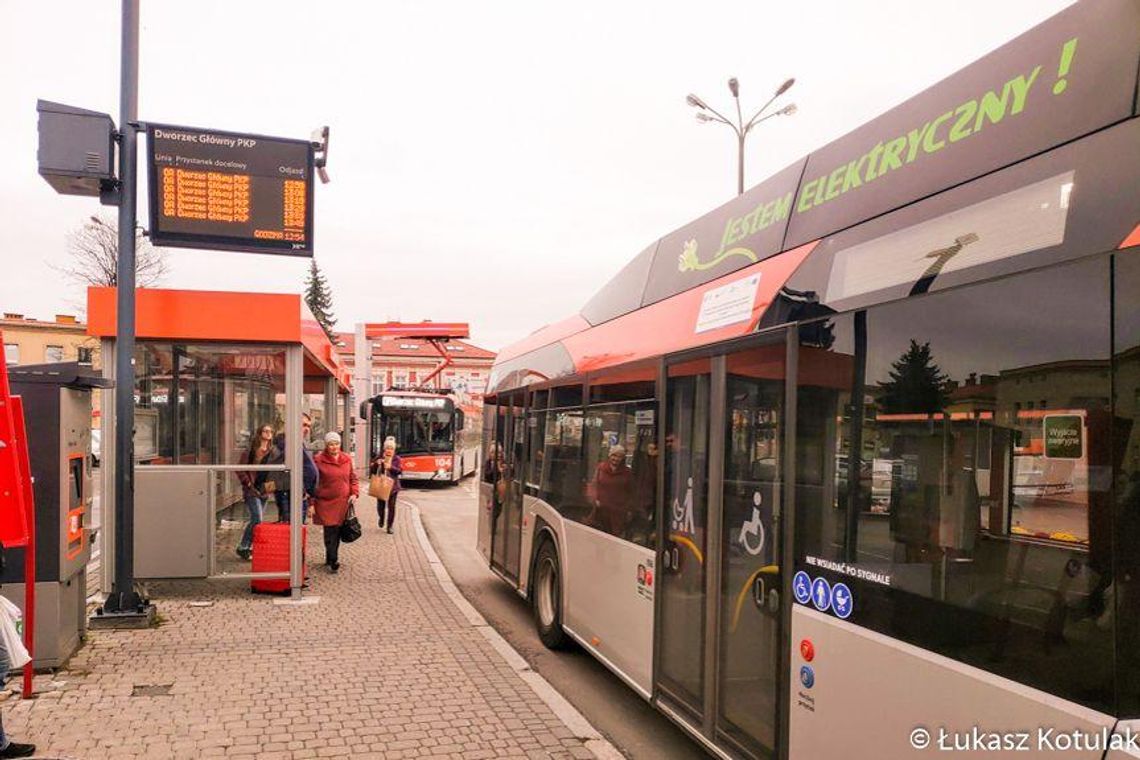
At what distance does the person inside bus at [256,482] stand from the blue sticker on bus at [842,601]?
285 inches

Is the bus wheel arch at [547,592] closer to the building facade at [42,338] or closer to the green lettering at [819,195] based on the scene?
the green lettering at [819,195]

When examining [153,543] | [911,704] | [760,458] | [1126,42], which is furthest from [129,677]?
[1126,42]

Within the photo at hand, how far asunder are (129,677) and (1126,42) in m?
6.74

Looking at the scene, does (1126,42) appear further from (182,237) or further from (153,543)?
(153,543)

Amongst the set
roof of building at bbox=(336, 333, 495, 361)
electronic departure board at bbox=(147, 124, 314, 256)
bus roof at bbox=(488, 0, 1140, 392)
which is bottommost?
bus roof at bbox=(488, 0, 1140, 392)

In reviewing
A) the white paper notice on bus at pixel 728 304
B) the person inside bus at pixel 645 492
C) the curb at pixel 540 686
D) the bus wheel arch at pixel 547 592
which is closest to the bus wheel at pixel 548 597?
the bus wheel arch at pixel 547 592

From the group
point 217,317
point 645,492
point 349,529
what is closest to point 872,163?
point 645,492

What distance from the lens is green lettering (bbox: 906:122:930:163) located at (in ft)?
10.9

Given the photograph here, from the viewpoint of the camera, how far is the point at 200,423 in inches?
359

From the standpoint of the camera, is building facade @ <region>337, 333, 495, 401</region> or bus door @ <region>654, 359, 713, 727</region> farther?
building facade @ <region>337, 333, 495, 401</region>

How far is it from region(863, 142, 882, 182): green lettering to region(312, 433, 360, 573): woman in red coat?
26.0ft

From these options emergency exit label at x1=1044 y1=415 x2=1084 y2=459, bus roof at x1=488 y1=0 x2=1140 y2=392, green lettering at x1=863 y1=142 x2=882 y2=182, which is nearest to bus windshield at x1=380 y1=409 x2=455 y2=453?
bus roof at x1=488 y1=0 x2=1140 y2=392

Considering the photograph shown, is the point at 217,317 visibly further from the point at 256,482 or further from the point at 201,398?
the point at 256,482

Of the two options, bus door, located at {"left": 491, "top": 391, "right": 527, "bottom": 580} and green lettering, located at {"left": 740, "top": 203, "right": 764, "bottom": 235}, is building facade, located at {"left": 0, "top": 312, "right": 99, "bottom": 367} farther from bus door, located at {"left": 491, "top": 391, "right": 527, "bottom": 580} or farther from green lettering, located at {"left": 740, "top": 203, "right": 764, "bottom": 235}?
green lettering, located at {"left": 740, "top": 203, "right": 764, "bottom": 235}
